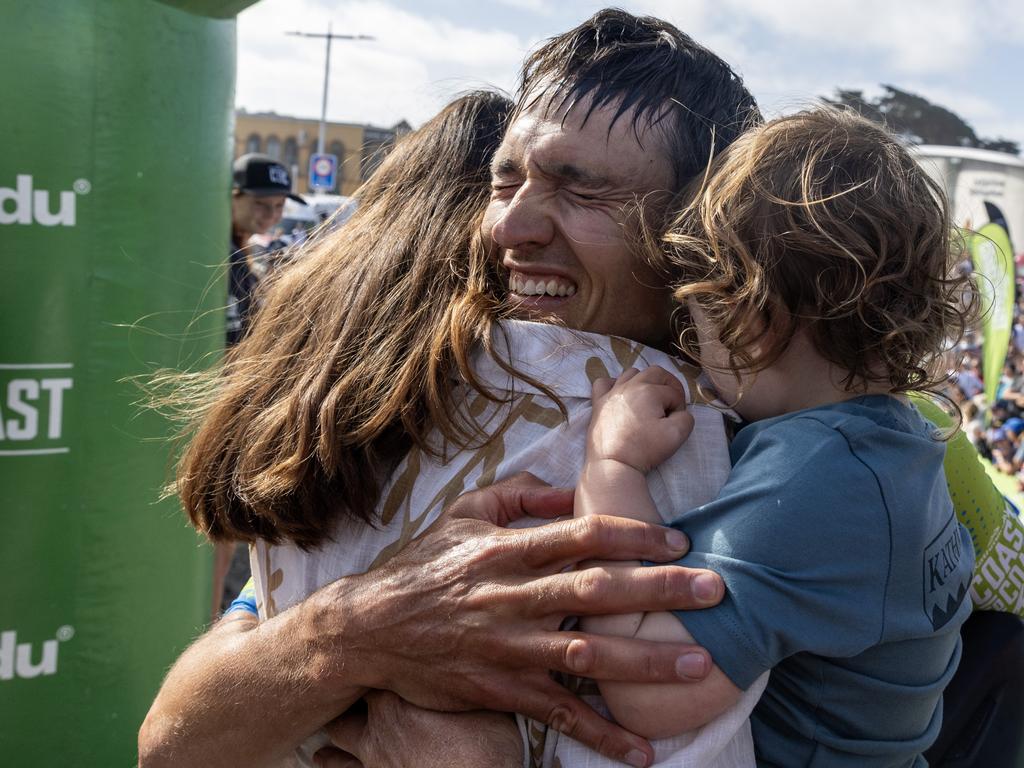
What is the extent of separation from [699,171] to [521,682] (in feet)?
2.97

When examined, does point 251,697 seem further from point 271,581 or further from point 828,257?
point 828,257

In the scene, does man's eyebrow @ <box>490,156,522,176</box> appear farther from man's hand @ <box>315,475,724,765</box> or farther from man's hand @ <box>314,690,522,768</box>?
man's hand @ <box>314,690,522,768</box>

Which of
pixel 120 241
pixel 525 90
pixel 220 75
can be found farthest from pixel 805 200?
pixel 220 75

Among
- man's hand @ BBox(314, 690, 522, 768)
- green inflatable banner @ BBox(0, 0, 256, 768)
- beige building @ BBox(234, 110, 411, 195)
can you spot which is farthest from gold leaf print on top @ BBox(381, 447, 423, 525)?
beige building @ BBox(234, 110, 411, 195)

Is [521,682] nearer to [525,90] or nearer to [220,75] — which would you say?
[525,90]

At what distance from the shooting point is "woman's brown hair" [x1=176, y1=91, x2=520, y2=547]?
59.2 inches

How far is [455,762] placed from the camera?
53.1 inches

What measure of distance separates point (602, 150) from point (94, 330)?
213 cm

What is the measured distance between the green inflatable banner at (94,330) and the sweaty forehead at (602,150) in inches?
65.0

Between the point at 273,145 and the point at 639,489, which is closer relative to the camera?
the point at 639,489

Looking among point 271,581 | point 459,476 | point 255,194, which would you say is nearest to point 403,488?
point 459,476

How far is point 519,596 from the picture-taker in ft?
4.32

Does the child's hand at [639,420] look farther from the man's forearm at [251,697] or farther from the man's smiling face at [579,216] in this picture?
the man's forearm at [251,697]

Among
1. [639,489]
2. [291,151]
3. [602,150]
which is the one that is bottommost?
[291,151]
